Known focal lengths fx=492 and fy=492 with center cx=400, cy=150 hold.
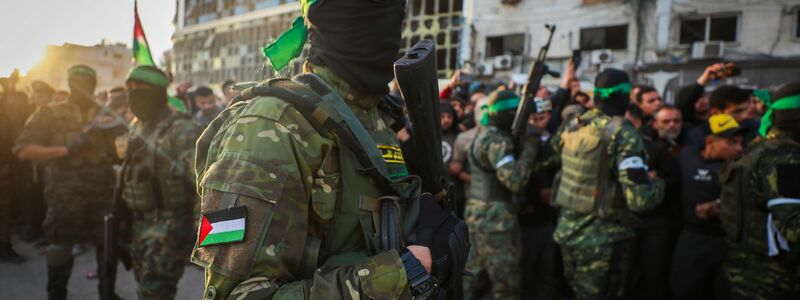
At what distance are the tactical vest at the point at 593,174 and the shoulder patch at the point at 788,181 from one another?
95 cm

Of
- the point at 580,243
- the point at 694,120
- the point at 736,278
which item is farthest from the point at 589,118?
the point at 694,120

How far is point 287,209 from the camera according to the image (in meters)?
1.24

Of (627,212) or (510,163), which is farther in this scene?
(510,163)

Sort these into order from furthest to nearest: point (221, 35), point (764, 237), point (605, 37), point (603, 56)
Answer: point (221, 35) < point (605, 37) < point (603, 56) < point (764, 237)

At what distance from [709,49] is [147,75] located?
19.3 meters

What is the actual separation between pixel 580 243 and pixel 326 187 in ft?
9.18

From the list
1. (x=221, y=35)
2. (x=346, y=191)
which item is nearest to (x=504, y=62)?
(x=346, y=191)

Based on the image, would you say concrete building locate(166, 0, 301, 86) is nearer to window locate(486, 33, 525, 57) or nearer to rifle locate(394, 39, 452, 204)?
window locate(486, 33, 525, 57)

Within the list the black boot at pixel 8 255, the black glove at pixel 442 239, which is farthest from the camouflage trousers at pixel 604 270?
the black boot at pixel 8 255

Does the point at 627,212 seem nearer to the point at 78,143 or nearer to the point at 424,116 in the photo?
the point at 424,116

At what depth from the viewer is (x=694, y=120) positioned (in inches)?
217

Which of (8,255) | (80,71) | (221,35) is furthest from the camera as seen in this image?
(221,35)

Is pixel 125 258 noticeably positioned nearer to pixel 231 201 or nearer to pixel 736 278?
pixel 231 201

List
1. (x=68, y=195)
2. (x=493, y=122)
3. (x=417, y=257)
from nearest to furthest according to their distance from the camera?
(x=417, y=257)
(x=493, y=122)
(x=68, y=195)
